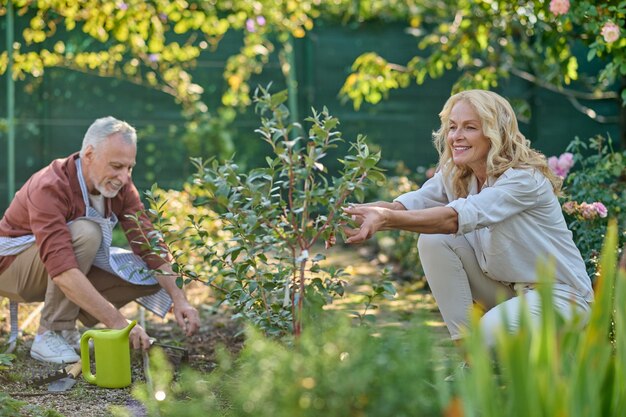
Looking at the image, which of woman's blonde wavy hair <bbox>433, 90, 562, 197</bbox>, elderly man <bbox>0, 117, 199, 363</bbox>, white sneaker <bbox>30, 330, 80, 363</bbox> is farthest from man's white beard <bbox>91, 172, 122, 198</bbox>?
woman's blonde wavy hair <bbox>433, 90, 562, 197</bbox>

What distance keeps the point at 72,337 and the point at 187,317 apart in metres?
0.57

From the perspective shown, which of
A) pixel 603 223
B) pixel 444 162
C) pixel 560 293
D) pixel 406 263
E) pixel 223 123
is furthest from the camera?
pixel 223 123

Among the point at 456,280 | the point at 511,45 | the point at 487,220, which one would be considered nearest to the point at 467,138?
the point at 487,220

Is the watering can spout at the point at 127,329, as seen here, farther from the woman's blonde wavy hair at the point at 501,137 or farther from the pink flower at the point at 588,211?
the pink flower at the point at 588,211

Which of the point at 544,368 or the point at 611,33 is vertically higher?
the point at 611,33

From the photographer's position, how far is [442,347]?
3.91 meters

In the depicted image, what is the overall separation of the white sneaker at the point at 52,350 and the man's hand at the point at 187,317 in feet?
1.45

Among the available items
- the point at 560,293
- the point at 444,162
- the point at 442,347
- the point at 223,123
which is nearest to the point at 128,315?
the point at 442,347

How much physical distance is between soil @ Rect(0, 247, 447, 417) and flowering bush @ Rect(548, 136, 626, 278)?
73cm

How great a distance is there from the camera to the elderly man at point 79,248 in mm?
3561

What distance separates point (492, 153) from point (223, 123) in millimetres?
4796

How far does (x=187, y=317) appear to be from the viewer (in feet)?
11.9

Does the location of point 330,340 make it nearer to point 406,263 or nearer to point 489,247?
point 489,247

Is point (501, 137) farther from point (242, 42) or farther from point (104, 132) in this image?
point (242, 42)
